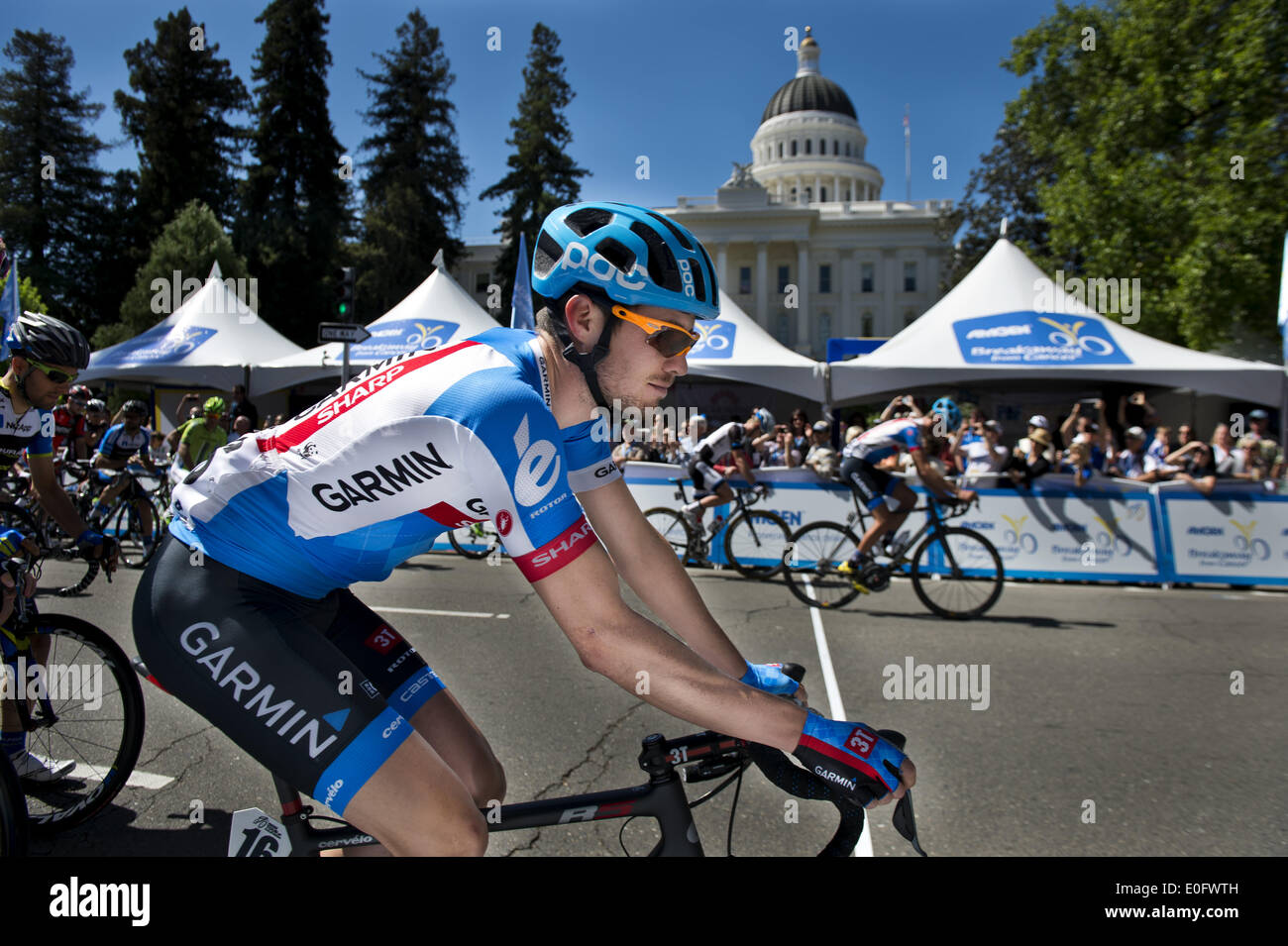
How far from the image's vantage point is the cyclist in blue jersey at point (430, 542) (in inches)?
57.1

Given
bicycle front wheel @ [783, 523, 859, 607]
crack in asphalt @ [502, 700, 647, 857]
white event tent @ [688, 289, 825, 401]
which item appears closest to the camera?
crack in asphalt @ [502, 700, 647, 857]

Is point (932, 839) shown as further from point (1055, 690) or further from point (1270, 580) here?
point (1270, 580)

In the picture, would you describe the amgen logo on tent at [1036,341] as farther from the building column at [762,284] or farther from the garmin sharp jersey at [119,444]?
the building column at [762,284]

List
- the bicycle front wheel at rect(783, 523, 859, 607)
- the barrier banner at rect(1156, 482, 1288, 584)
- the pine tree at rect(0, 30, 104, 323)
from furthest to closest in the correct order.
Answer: the pine tree at rect(0, 30, 104, 323), the barrier banner at rect(1156, 482, 1288, 584), the bicycle front wheel at rect(783, 523, 859, 607)

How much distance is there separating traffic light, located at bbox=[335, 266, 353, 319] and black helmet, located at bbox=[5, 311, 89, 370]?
8361 mm

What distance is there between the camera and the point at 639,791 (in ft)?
5.48

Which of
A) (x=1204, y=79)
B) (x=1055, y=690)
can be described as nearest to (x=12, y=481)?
(x=1055, y=690)

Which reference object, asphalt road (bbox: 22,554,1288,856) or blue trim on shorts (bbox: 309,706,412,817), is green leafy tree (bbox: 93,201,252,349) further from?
blue trim on shorts (bbox: 309,706,412,817)

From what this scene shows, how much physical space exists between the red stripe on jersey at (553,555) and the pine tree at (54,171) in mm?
39164

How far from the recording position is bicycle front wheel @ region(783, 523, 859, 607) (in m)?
7.84

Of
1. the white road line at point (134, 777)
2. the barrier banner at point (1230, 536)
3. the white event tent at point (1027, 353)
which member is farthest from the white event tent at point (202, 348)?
the barrier banner at point (1230, 536)

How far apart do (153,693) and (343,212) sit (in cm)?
4768

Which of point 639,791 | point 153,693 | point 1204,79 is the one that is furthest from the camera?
point 1204,79

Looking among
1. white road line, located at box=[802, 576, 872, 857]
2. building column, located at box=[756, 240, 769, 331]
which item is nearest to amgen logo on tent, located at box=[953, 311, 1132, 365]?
white road line, located at box=[802, 576, 872, 857]
